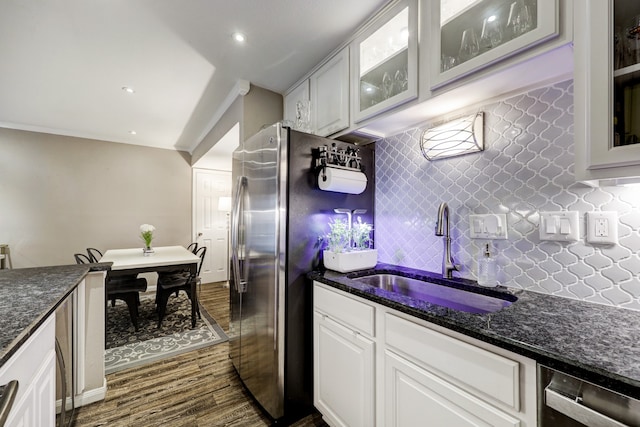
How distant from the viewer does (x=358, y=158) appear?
1.83m

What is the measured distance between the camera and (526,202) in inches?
49.4

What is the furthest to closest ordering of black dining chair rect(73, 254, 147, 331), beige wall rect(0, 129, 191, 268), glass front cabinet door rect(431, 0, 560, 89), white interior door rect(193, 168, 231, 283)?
white interior door rect(193, 168, 231, 283)
beige wall rect(0, 129, 191, 268)
black dining chair rect(73, 254, 147, 331)
glass front cabinet door rect(431, 0, 560, 89)

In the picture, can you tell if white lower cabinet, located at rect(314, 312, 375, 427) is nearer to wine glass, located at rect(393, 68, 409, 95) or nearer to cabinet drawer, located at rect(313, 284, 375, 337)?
cabinet drawer, located at rect(313, 284, 375, 337)

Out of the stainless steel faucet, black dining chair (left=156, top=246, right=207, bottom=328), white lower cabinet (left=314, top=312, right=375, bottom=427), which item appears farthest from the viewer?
black dining chair (left=156, top=246, right=207, bottom=328)

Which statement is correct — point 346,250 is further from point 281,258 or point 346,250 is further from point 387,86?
point 387,86

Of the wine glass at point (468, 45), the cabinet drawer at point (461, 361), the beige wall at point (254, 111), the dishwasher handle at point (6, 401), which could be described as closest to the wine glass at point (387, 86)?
the wine glass at point (468, 45)

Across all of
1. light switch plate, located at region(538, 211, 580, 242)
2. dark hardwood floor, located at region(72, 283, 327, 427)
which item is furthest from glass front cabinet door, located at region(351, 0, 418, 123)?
dark hardwood floor, located at region(72, 283, 327, 427)

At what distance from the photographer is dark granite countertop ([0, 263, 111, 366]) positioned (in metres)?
0.75

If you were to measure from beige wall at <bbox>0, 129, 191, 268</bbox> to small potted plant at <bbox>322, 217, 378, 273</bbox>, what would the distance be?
4.29 meters

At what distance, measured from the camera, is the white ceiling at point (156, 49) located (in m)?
1.58

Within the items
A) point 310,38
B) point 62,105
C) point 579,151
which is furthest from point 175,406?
point 62,105

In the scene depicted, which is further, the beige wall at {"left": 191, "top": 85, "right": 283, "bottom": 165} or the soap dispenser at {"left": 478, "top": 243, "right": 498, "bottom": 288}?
the beige wall at {"left": 191, "top": 85, "right": 283, "bottom": 165}

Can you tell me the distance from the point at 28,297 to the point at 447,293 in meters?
2.00

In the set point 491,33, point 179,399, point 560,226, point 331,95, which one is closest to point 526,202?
point 560,226
